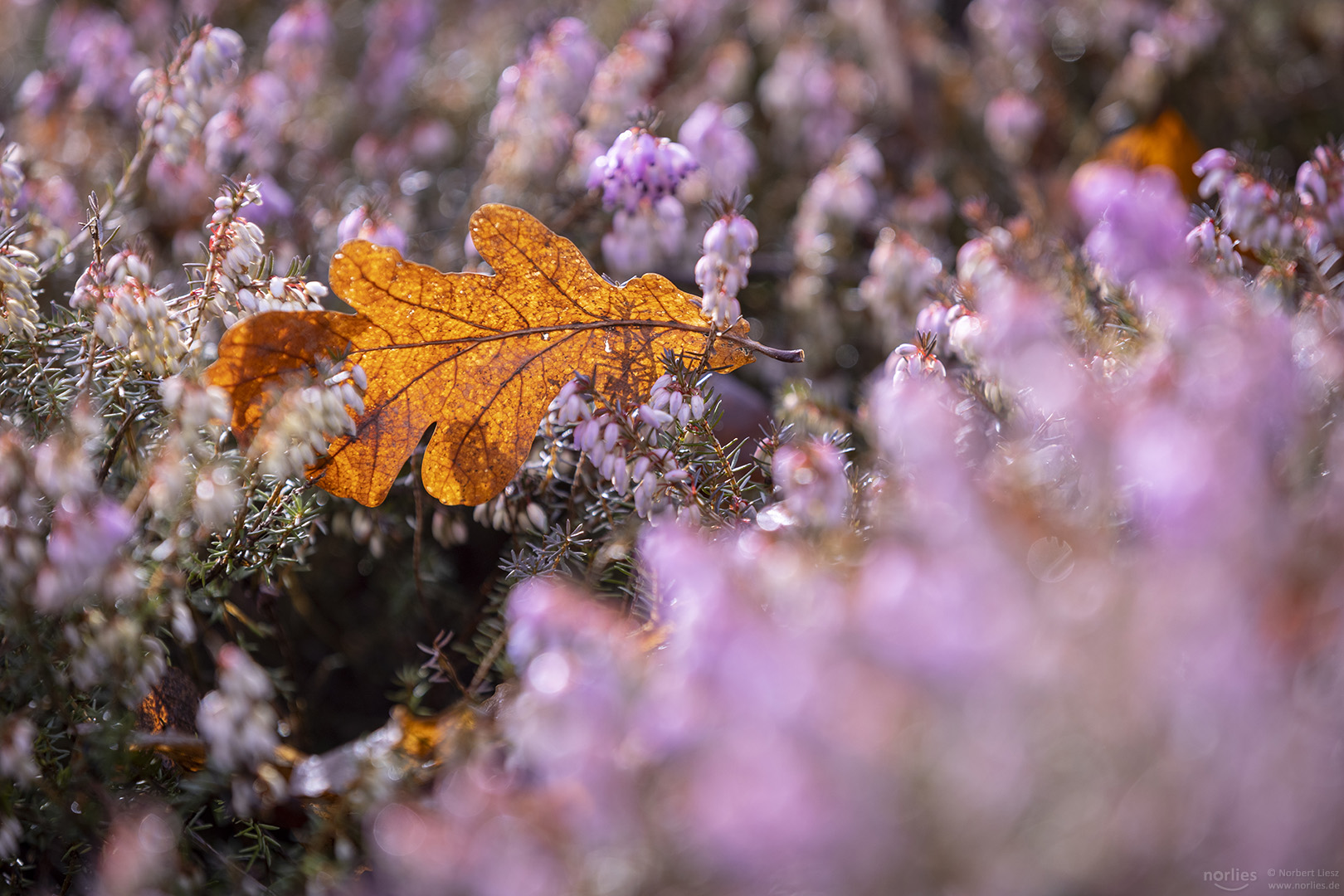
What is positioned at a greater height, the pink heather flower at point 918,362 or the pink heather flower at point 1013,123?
the pink heather flower at point 1013,123

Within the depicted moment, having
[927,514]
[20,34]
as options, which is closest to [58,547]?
[927,514]

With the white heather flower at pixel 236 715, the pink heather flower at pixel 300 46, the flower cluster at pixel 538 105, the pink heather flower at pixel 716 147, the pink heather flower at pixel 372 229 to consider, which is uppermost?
the pink heather flower at pixel 300 46

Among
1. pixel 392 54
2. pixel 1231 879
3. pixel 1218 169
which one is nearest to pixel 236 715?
pixel 1231 879

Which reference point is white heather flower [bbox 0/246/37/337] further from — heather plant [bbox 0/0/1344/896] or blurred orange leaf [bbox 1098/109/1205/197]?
blurred orange leaf [bbox 1098/109/1205/197]

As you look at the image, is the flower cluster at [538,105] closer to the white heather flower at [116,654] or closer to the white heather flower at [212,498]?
the white heather flower at [212,498]

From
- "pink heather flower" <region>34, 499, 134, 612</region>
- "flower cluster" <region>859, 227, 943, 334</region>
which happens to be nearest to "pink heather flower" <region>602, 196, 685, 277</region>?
"flower cluster" <region>859, 227, 943, 334</region>

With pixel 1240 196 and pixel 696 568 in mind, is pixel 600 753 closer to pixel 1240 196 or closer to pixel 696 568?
pixel 696 568

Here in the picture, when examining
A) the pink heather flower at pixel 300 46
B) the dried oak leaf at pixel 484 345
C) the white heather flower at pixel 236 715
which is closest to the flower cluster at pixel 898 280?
the dried oak leaf at pixel 484 345
